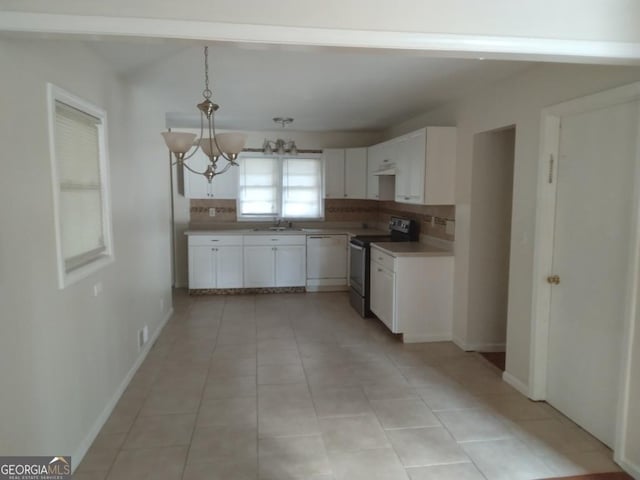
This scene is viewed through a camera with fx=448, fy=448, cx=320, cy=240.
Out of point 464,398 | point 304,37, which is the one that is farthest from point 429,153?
point 304,37

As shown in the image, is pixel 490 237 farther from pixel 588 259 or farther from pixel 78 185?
pixel 78 185

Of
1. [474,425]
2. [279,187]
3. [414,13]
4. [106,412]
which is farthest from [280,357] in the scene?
[279,187]

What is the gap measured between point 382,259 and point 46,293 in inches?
129

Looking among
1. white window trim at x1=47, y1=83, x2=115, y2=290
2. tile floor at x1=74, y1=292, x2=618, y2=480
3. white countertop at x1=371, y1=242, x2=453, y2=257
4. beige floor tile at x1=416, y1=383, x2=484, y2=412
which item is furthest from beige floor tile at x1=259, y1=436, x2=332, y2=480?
white countertop at x1=371, y1=242, x2=453, y2=257

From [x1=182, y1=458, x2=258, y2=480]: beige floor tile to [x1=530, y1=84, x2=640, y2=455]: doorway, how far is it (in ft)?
6.78

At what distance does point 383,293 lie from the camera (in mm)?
4742

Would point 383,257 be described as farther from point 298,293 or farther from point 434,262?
point 298,293

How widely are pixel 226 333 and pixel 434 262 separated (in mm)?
2285

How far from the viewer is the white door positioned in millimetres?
2553

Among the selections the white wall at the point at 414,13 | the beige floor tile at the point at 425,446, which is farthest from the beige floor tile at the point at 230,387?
the white wall at the point at 414,13

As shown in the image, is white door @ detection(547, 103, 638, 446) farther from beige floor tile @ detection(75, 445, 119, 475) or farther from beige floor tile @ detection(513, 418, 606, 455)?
beige floor tile @ detection(75, 445, 119, 475)

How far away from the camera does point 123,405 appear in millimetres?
3148

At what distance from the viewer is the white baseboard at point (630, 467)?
2.39 m

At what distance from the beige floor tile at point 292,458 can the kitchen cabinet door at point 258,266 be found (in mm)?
3847
